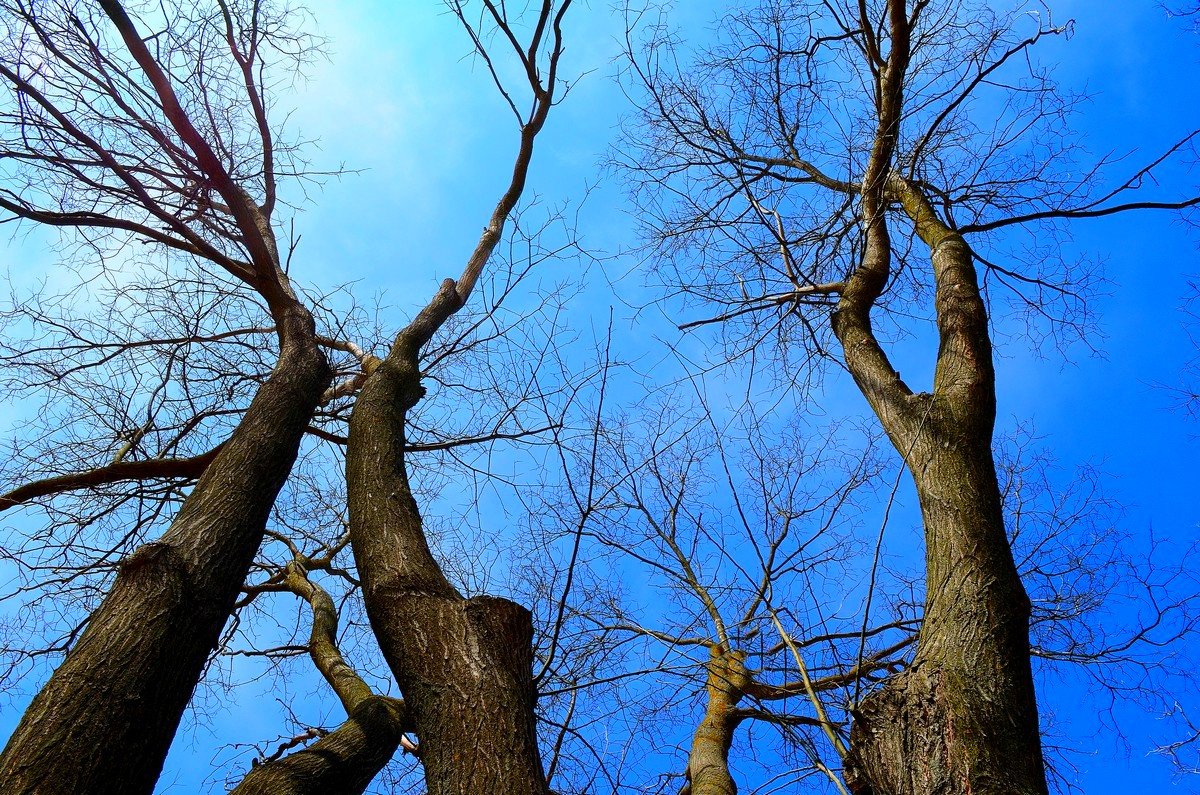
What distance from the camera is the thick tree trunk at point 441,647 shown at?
1678mm

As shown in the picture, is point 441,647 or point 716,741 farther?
point 716,741

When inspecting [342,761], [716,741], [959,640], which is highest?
[716,741]

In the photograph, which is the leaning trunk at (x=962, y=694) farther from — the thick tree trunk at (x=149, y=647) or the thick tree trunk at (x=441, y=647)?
the thick tree trunk at (x=149, y=647)

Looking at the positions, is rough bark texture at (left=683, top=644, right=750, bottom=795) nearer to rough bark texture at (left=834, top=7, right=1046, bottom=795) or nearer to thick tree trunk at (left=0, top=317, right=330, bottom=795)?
rough bark texture at (left=834, top=7, right=1046, bottom=795)

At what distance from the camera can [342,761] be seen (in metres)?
2.53

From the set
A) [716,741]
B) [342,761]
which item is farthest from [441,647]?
[716,741]

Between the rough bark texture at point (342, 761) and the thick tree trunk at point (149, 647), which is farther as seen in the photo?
the rough bark texture at point (342, 761)

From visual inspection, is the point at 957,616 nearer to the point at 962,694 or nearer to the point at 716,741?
the point at 962,694

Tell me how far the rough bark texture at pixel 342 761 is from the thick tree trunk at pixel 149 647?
13.9 inches

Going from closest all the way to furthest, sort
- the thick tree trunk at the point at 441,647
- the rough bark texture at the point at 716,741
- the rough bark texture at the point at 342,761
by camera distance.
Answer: the thick tree trunk at the point at 441,647, the rough bark texture at the point at 342,761, the rough bark texture at the point at 716,741

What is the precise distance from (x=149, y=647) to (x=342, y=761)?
79cm

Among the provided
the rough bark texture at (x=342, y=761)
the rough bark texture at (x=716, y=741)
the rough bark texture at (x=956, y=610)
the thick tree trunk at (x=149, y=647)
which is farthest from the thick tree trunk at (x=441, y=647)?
the rough bark texture at (x=716, y=741)

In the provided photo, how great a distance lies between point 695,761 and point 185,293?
3545mm

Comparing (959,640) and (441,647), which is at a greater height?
(959,640)
